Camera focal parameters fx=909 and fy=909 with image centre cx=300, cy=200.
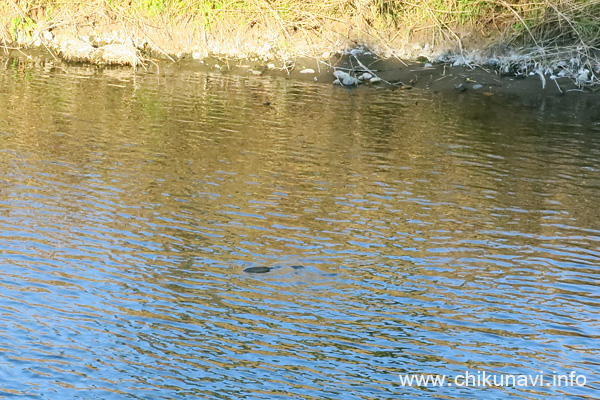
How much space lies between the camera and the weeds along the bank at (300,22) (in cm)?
2450

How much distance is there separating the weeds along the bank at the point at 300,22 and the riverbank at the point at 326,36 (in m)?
0.03

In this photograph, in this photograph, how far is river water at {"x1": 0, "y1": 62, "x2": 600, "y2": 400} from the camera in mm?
8727

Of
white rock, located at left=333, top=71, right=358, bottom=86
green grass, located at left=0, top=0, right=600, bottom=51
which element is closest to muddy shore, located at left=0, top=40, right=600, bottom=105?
white rock, located at left=333, top=71, right=358, bottom=86

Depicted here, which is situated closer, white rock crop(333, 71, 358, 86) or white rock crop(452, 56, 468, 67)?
white rock crop(333, 71, 358, 86)

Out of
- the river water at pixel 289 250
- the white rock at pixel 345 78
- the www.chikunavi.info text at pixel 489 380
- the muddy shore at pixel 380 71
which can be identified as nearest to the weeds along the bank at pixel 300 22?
the muddy shore at pixel 380 71

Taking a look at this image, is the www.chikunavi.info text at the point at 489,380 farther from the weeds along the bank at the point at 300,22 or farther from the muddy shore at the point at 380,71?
the weeds along the bank at the point at 300,22

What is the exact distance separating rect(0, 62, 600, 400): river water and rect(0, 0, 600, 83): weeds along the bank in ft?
15.3

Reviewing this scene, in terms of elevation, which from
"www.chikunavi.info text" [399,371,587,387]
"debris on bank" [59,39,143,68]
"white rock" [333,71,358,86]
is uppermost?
"debris on bank" [59,39,143,68]

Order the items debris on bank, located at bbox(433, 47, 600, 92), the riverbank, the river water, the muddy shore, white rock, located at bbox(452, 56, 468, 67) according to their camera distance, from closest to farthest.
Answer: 1. the river water
2. the muddy shore
3. debris on bank, located at bbox(433, 47, 600, 92)
4. the riverbank
5. white rock, located at bbox(452, 56, 468, 67)

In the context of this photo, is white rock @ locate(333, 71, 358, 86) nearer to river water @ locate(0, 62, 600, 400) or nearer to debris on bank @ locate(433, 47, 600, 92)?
debris on bank @ locate(433, 47, 600, 92)

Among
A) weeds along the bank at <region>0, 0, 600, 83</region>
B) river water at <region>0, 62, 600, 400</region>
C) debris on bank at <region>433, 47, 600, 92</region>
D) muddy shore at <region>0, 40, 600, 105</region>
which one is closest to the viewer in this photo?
river water at <region>0, 62, 600, 400</region>

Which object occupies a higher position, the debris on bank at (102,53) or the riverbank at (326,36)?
the riverbank at (326,36)

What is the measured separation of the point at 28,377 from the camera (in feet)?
27.1

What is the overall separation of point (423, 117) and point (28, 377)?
44.4 ft
